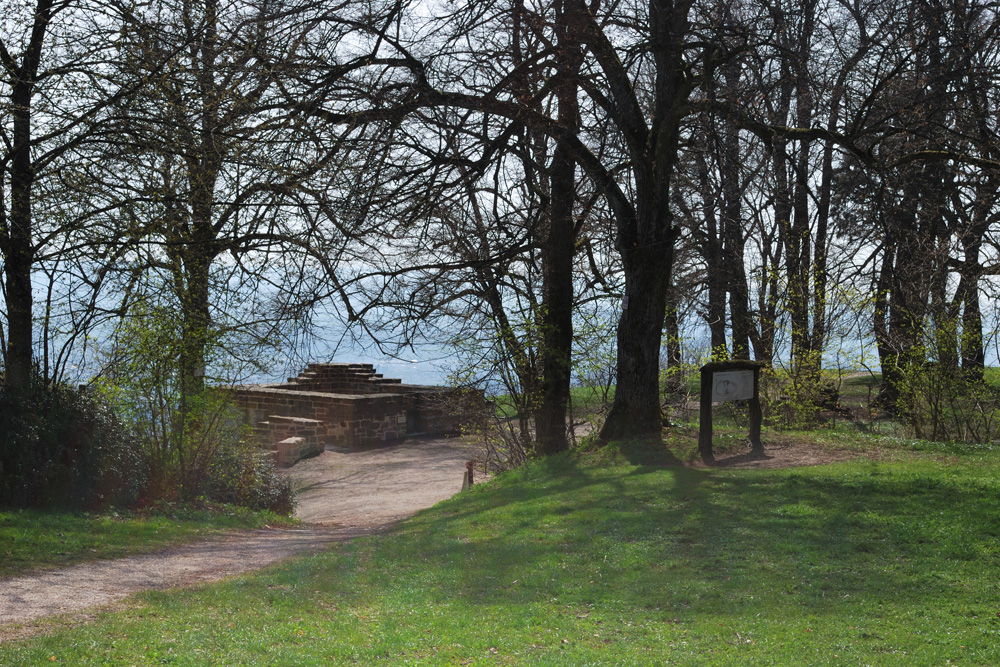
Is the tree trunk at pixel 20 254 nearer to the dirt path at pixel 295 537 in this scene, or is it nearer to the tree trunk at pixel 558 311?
the dirt path at pixel 295 537

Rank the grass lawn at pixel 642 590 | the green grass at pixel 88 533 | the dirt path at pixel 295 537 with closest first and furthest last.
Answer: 1. the grass lawn at pixel 642 590
2. the dirt path at pixel 295 537
3. the green grass at pixel 88 533

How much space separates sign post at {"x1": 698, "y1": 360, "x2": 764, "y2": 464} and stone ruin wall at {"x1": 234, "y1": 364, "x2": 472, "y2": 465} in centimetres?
1175

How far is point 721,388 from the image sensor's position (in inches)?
468

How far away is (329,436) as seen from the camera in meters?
25.6

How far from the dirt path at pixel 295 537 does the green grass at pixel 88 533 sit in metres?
0.34

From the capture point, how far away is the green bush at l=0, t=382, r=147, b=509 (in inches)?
397

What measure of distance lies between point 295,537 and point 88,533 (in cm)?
253

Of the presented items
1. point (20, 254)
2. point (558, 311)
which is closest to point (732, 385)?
point (558, 311)

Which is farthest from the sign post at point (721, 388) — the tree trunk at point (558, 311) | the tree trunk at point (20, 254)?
the tree trunk at point (20, 254)

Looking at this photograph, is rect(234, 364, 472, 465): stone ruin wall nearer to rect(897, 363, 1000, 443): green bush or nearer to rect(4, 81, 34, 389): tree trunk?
rect(897, 363, 1000, 443): green bush

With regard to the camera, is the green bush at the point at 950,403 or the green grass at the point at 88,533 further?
the green bush at the point at 950,403

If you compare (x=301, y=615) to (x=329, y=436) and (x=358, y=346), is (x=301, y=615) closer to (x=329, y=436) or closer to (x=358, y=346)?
(x=358, y=346)

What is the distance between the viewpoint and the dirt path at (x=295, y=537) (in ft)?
22.1

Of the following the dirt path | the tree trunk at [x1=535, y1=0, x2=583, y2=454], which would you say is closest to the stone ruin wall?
the dirt path
